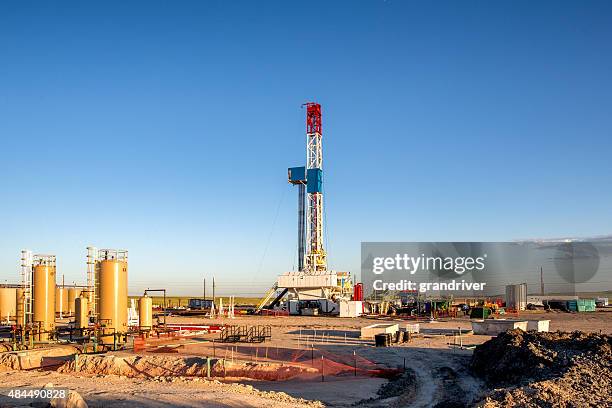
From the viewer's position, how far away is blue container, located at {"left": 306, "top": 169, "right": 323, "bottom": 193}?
5997 centimetres

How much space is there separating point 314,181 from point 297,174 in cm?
210

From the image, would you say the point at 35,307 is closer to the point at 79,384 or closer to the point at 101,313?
the point at 101,313

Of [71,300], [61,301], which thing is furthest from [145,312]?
[71,300]

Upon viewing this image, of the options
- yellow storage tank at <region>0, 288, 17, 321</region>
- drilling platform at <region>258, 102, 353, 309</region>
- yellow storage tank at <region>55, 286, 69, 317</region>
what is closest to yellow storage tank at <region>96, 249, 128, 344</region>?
yellow storage tank at <region>0, 288, 17, 321</region>

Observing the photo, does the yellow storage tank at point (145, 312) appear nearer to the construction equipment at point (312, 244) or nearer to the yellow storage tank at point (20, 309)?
the yellow storage tank at point (20, 309)

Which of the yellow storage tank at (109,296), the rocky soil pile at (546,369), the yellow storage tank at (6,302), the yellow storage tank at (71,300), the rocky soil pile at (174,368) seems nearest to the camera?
the rocky soil pile at (546,369)

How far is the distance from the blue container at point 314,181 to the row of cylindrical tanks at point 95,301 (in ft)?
104

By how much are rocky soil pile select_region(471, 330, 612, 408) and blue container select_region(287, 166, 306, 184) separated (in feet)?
125

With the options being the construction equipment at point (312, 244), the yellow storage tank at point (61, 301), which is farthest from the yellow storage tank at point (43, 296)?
the construction equipment at point (312, 244)

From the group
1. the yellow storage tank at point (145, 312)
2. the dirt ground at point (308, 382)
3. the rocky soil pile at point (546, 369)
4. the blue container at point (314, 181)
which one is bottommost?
the dirt ground at point (308, 382)

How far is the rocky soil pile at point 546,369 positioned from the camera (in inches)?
580

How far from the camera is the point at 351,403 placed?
17.1 m

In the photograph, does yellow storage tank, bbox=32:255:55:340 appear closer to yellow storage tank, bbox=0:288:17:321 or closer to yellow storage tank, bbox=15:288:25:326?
yellow storage tank, bbox=15:288:25:326

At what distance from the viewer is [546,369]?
19.5 metres
